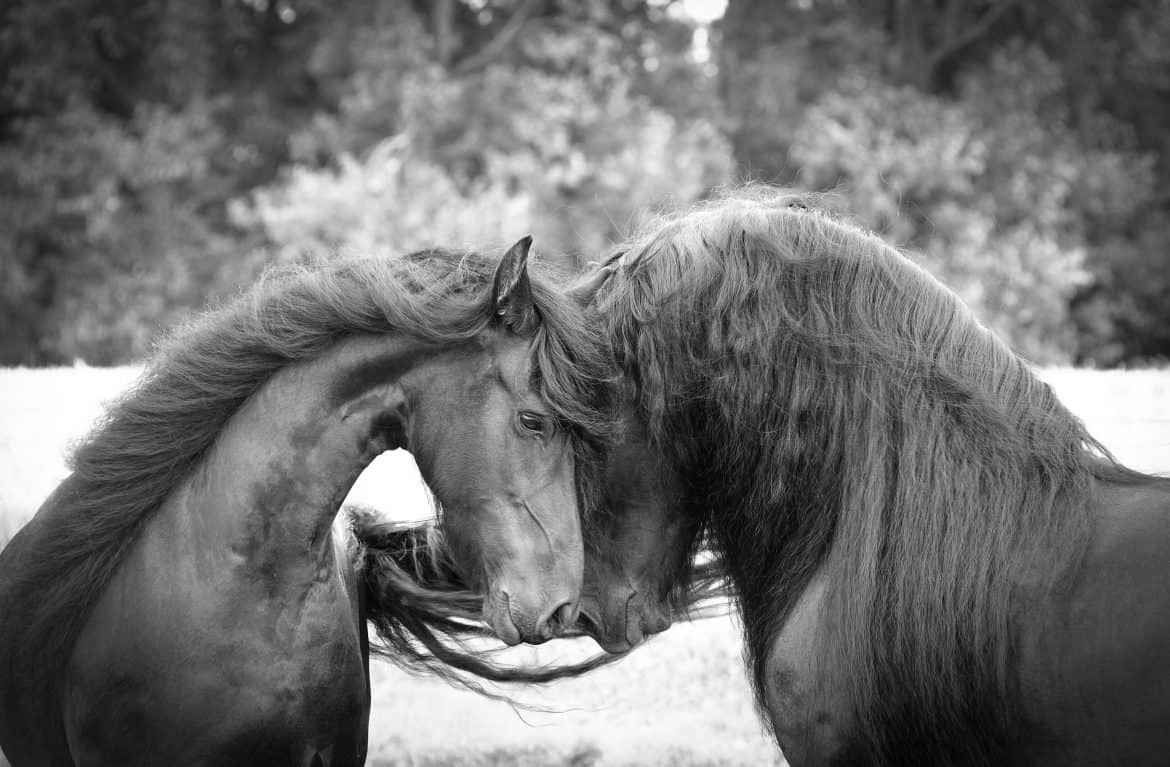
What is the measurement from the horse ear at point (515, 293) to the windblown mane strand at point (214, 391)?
0.04 m

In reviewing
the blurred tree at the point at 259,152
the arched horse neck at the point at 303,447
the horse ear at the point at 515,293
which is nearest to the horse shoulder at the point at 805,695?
the horse ear at the point at 515,293

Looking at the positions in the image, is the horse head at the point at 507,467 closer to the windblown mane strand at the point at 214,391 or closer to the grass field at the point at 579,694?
the windblown mane strand at the point at 214,391

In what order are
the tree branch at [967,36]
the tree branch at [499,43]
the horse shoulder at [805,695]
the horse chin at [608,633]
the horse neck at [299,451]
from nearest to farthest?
the horse shoulder at [805,695], the horse neck at [299,451], the horse chin at [608,633], the tree branch at [499,43], the tree branch at [967,36]

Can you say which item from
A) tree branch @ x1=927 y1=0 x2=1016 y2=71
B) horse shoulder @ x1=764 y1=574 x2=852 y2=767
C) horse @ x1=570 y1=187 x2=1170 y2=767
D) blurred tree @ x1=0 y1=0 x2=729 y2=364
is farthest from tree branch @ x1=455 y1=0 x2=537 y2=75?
horse shoulder @ x1=764 y1=574 x2=852 y2=767

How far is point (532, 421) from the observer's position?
3.13 meters

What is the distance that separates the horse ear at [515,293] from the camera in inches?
121

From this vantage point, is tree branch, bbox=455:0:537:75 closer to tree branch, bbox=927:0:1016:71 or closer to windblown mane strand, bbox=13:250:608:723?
tree branch, bbox=927:0:1016:71

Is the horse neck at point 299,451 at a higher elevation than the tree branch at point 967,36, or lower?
higher

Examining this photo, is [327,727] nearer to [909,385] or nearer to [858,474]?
[858,474]

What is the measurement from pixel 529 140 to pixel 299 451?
47.8ft

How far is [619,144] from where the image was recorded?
17500 millimetres

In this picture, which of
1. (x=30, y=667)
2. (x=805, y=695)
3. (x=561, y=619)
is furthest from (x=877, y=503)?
(x=30, y=667)

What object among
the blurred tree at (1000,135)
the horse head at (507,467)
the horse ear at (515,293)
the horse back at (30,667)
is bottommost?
the blurred tree at (1000,135)

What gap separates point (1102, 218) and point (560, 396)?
18.9 metres
